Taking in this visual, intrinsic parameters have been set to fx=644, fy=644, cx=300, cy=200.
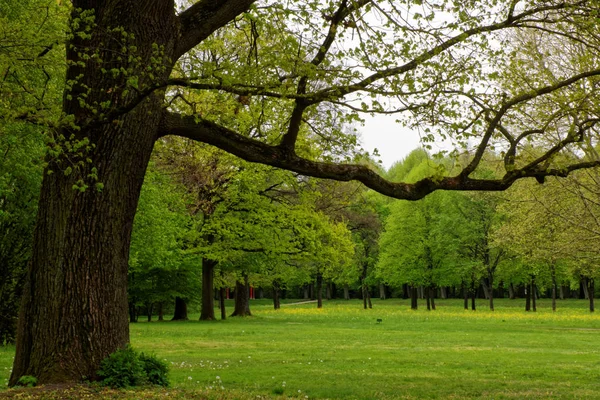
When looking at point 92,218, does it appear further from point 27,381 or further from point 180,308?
point 180,308

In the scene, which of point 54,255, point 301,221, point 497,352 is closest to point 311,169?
point 54,255

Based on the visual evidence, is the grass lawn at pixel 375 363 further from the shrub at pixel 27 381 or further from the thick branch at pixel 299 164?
the thick branch at pixel 299 164

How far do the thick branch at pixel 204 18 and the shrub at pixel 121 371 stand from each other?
179 inches

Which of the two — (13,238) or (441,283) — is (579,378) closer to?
(13,238)

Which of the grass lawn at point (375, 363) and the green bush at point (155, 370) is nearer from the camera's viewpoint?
the green bush at point (155, 370)

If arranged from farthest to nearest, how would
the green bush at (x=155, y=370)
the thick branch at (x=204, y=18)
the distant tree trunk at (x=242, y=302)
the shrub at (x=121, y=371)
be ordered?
the distant tree trunk at (x=242, y=302), the thick branch at (x=204, y=18), the green bush at (x=155, y=370), the shrub at (x=121, y=371)

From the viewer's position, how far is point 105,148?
899 cm

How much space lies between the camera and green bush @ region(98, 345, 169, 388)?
863 cm

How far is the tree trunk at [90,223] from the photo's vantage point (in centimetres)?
865

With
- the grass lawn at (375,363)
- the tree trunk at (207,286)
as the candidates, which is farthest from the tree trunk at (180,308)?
the grass lawn at (375,363)

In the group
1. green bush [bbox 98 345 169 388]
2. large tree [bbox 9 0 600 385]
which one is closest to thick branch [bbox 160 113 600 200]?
large tree [bbox 9 0 600 385]

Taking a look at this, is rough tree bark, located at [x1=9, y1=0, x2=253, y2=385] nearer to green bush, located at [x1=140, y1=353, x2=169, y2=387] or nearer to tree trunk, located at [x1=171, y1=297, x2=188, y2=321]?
green bush, located at [x1=140, y1=353, x2=169, y2=387]

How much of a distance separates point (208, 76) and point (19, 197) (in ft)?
42.7

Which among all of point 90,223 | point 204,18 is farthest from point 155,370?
point 204,18
